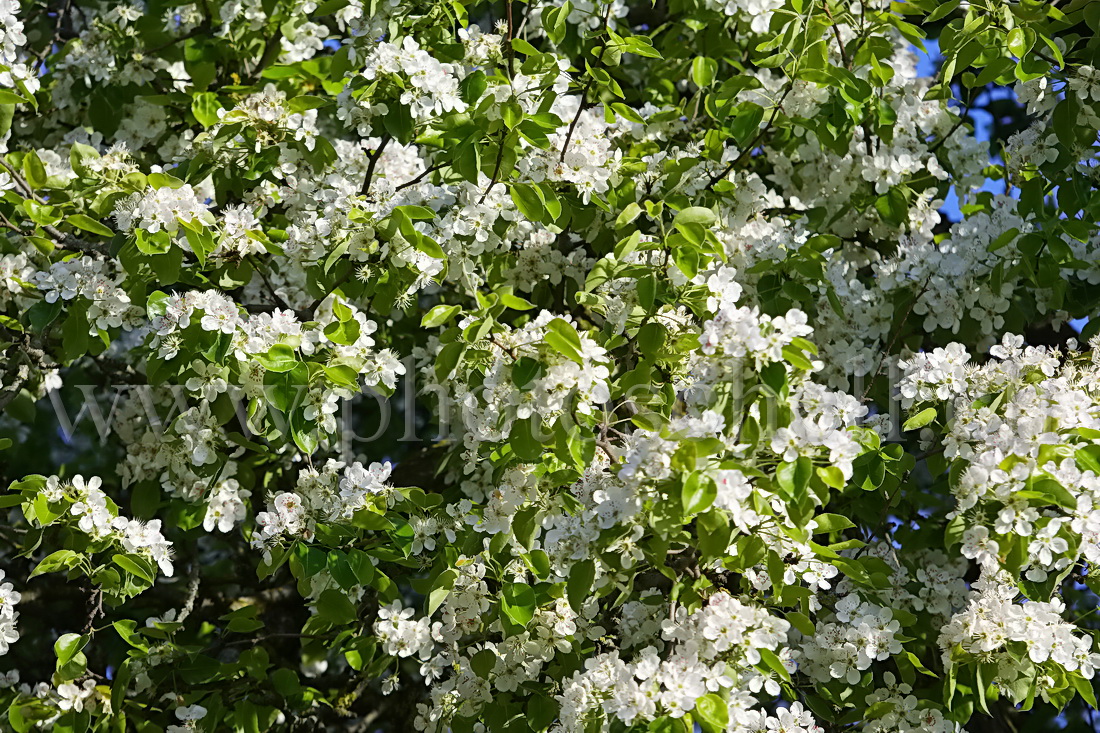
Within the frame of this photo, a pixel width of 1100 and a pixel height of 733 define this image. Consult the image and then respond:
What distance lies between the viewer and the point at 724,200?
137 inches

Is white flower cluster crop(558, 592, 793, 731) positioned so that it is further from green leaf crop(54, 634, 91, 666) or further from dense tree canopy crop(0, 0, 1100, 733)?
green leaf crop(54, 634, 91, 666)

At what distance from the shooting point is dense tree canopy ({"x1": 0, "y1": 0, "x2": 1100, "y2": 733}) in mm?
2471

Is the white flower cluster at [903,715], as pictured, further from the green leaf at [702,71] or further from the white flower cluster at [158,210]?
the white flower cluster at [158,210]

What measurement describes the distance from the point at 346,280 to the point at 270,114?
1.85ft

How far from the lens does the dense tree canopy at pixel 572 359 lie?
2471mm

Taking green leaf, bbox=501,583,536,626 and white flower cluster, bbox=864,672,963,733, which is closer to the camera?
green leaf, bbox=501,583,536,626

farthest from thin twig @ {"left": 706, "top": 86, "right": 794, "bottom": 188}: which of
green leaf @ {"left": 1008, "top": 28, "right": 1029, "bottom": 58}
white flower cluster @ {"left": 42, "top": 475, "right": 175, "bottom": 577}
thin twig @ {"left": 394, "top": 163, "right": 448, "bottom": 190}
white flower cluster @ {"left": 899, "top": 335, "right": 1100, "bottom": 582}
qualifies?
white flower cluster @ {"left": 42, "top": 475, "right": 175, "bottom": 577}

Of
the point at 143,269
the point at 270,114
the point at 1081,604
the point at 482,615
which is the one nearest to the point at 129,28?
the point at 270,114

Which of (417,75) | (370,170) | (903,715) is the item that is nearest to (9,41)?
(370,170)

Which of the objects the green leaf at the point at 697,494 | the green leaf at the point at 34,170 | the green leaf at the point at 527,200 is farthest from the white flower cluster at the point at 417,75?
the green leaf at the point at 697,494

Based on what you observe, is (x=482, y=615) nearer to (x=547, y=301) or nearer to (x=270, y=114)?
(x=547, y=301)

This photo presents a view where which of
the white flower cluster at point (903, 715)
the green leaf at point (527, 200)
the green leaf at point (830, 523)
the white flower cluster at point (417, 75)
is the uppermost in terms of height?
the white flower cluster at point (417, 75)

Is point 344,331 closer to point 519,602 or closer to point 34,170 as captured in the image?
point 519,602

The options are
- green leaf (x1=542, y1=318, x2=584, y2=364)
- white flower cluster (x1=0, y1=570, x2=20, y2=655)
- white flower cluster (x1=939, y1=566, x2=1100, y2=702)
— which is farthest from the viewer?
white flower cluster (x1=0, y1=570, x2=20, y2=655)
